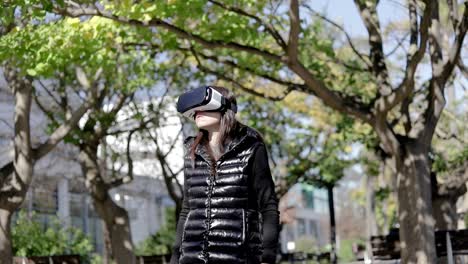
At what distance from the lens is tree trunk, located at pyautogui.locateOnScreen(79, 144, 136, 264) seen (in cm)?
1828

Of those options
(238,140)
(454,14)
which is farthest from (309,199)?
(238,140)

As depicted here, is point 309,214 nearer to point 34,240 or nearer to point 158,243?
point 158,243

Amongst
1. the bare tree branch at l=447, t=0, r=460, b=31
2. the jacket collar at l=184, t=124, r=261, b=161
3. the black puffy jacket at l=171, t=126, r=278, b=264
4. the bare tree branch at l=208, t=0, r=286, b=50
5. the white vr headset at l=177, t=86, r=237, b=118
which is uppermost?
the bare tree branch at l=447, t=0, r=460, b=31

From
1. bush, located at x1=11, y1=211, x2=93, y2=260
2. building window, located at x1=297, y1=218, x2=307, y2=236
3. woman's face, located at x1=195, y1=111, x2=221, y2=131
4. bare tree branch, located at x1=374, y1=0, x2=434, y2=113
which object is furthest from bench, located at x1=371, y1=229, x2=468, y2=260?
building window, located at x1=297, y1=218, x2=307, y2=236

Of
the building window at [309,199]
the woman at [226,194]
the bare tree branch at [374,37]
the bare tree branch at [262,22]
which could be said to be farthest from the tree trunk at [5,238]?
the building window at [309,199]

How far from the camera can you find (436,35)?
48.3 feet

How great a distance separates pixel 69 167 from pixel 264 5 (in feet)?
69.9

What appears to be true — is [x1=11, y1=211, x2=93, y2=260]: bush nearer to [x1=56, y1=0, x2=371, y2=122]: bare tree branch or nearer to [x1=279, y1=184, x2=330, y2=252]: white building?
[x1=56, y1=0, x2=371, y2=122]: bare tree branch

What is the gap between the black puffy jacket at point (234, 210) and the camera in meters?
3.78

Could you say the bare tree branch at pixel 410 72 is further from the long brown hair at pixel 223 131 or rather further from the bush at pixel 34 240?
the bush at pixel 34 240

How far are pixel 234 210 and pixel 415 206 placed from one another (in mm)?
10963

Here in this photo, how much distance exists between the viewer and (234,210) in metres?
3.81

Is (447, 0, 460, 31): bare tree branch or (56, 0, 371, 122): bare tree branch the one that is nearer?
(56, 0, 371, 122): bare tree branch

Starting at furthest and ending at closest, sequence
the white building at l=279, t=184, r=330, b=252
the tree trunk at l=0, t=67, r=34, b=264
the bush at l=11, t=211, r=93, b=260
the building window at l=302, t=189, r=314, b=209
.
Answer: the building window at l=302, t=189, r=314, b=209 < the white building at l=279, t=184, r=330, b=252 < the bush at l=11, t=211, r=93, b=260 < the tree trunk at l=0, t=67, r=34, b=264
